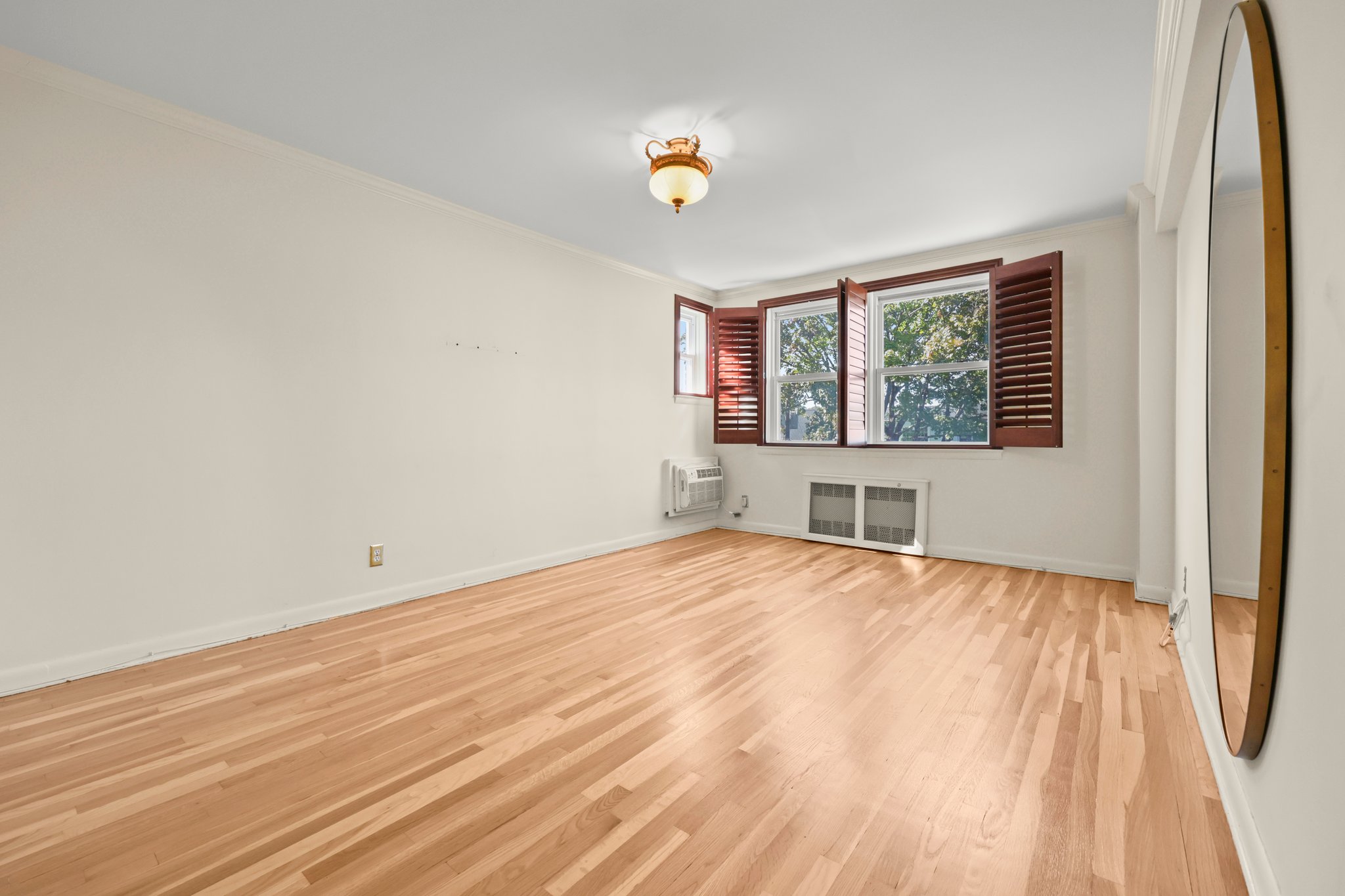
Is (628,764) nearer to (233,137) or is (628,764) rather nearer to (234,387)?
(234,387)

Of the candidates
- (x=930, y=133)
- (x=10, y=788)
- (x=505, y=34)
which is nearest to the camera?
(x=10, y=788)

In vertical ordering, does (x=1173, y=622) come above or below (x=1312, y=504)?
below

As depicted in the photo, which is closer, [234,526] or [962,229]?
[234,526]

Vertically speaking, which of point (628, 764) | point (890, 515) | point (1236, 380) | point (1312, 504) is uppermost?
point (1236, 380)

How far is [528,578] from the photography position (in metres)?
3.96

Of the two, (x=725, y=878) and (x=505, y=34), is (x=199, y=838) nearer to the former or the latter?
(x=725, y=878)

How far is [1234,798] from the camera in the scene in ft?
4.82

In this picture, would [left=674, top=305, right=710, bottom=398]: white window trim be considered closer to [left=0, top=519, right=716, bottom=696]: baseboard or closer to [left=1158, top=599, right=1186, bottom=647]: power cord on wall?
[left=0, top=519, right=716, bottom=696]: baseboard

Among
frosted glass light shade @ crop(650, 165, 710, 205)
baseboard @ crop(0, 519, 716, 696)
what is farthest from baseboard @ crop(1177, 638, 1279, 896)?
baseboard @ crop(0, 519, 716, 696)

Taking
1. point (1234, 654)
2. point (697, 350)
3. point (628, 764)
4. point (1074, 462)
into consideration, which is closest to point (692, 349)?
point (697, 350)

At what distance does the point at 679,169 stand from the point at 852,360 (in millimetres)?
2503

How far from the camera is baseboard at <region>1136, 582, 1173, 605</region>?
11.1 feet

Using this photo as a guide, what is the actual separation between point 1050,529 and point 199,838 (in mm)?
4795

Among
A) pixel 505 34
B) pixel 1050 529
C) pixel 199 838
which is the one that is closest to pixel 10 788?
pixel 199 838
